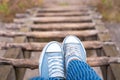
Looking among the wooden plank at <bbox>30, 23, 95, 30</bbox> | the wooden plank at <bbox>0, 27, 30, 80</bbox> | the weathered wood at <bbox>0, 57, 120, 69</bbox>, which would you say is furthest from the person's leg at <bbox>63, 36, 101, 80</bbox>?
the wooden plank at <bbox>30, 23, 95, 30</bbox>

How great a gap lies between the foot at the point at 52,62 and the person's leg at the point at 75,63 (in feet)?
0.16

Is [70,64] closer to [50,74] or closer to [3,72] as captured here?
[50,74]

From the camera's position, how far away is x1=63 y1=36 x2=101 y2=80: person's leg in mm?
1894

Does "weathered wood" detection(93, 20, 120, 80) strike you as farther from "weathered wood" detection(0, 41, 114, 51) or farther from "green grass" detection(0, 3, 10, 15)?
"green grass" detection(0, 3, 10, 15)

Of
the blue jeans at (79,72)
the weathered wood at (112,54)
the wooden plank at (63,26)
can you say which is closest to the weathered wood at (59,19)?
the wooden plank at (63,26)

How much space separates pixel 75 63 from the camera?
6.84 ft

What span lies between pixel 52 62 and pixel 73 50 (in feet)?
0.71

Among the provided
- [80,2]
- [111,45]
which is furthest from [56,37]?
[80,2]

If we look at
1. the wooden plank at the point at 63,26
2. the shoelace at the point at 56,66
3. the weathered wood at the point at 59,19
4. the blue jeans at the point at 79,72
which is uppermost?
the weathered wood at the point at 59,19

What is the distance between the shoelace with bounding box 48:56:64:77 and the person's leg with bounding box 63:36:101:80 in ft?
0.14

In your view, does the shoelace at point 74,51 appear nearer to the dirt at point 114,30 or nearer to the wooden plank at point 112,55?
the wooden plank at point 112,55

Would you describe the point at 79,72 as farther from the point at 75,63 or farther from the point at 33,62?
the point at 33,62

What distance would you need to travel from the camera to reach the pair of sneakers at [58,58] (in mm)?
2106

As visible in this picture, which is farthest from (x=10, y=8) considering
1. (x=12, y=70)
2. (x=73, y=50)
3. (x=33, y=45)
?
(x=73, y=50)
